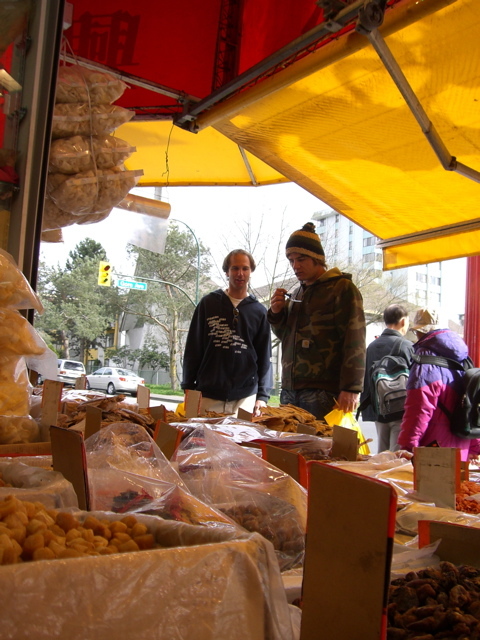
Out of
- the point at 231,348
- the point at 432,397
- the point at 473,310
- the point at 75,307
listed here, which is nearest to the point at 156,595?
the point at 432,397

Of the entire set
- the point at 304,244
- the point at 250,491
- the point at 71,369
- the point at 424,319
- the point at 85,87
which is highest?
the point at 85,87

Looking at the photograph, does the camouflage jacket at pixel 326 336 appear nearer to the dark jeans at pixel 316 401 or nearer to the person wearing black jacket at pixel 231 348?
the dark jeans at pixel 316 401

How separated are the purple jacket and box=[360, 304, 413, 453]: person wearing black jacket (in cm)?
79

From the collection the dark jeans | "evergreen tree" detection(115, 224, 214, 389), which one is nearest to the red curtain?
the dark jeans

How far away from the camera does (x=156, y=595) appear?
533 millimetres

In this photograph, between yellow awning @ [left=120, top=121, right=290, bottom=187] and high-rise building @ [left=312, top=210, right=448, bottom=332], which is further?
high-rise building @ [left=312, top=210, right=448, bottom=332]

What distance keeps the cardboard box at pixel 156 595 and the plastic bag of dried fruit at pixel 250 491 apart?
0.39 meters

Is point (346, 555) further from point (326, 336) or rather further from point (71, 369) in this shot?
point (71, 369)

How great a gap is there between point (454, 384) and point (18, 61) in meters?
2.66

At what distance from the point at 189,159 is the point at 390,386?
219 cm

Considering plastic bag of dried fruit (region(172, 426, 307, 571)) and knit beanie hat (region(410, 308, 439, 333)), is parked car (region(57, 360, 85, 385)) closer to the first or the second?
knit beanie hat (region(410, 308, 439, 333))

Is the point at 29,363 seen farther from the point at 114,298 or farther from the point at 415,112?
the point at 114,298

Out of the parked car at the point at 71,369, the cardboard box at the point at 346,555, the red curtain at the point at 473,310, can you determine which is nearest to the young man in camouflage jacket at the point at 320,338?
the cardboard box at the point at 346,555

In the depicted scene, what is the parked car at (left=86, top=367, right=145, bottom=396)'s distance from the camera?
17.9 m
